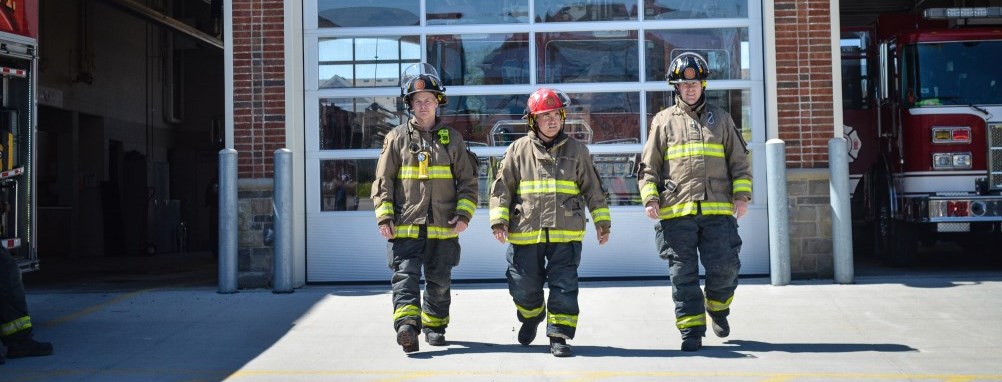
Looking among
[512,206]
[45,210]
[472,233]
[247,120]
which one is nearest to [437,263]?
[512,206]

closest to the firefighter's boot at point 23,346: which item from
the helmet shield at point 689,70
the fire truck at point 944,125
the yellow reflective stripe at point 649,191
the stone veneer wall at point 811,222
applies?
the yellow reflective stripe at point 649,191

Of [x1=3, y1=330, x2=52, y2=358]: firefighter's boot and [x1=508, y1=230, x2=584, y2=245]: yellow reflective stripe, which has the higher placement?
[x1=508, y1=230, x2=584, y2=245]: yellow reflective stripe

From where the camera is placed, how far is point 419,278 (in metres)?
6.75

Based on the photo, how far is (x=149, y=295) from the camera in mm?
9594

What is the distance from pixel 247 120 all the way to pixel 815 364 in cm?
584

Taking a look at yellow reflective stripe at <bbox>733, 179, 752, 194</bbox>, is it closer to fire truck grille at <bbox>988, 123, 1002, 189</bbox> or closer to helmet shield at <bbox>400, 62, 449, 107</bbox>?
helmet shield at <bbox>400, 62, 449, 107</bbox>

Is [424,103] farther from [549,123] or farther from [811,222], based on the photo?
[811,222]

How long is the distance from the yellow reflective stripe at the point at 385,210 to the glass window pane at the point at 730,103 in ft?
13.3

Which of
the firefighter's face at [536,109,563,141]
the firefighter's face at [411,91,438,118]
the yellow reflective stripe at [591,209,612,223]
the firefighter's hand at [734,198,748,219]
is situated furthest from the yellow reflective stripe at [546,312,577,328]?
the firefighter's face at [411,91,438,118]

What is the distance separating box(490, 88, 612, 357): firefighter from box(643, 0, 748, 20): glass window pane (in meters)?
3.86

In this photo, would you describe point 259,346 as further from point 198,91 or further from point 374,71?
point 198,91

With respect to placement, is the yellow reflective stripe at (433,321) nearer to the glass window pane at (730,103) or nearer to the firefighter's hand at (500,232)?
the firefighter's hand at (500,232)

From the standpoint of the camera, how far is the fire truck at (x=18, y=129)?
778 cm

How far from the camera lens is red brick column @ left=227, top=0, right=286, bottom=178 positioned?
9945mm
